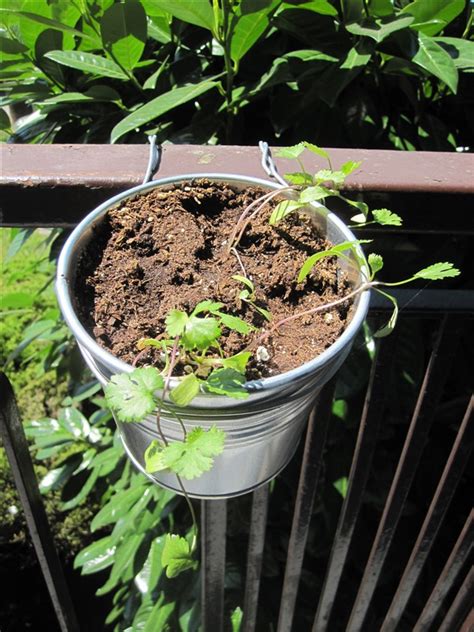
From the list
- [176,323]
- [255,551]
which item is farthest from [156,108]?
[255,551]

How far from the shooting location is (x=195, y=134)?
1.33 meters

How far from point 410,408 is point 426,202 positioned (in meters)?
0.77

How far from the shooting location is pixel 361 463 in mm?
1190

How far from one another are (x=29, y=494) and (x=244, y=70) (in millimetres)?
934

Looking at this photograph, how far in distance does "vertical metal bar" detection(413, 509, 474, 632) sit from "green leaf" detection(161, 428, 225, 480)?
0.81 meters

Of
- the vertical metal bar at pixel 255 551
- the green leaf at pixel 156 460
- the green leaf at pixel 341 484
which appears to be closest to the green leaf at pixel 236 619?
the vertical metal bar at pixel 255 551

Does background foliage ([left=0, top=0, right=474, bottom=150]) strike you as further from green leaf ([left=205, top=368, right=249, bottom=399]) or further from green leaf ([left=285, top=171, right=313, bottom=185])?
green leaf ([left=205, top=368, right=249, bottom=399])

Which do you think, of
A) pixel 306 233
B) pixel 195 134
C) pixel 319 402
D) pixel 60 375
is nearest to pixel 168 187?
pixel 306 233

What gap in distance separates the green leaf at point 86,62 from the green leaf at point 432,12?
56 centimetres

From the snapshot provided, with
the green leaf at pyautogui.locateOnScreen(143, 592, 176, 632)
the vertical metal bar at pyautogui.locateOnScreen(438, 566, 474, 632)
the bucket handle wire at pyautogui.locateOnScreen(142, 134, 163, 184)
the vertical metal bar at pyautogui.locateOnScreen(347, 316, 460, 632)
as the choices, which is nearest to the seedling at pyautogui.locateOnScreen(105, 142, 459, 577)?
the bucket handle wire at pyautogui.locateOnScreen(142, 134, 163, 184)

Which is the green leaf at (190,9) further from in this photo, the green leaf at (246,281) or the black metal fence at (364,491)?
the green leaf at (246,281)

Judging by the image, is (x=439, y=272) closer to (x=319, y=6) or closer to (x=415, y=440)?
(x=415, y=440)

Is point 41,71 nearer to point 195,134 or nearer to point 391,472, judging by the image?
point 195,134

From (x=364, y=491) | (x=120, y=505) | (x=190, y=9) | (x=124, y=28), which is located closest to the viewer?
(x=190, y=9)
